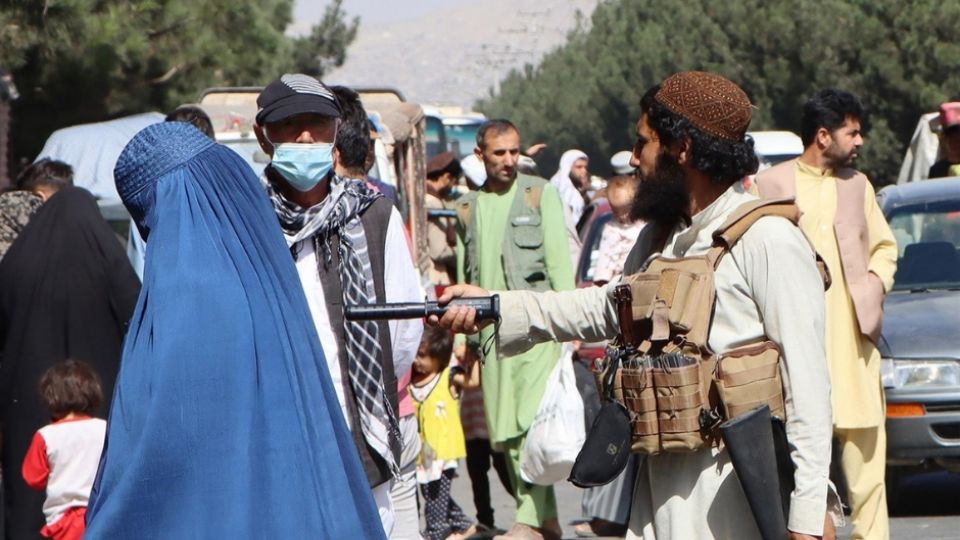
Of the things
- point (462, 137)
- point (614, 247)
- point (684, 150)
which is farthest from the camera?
point (462, 137)

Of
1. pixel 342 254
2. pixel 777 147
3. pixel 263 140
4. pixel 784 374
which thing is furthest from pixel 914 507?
pixel 777 147

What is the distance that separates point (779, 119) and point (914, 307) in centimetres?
3941

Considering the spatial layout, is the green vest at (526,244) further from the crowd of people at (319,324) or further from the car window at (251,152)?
the car window at (251,152)

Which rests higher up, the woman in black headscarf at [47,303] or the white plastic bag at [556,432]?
the woman in black headscarf at [47,303]

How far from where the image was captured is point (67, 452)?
691cm

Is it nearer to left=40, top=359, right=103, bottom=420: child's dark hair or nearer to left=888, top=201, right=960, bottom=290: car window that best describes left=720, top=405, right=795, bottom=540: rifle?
left=40, top=359, right=103, bottom=420: child's dark hair

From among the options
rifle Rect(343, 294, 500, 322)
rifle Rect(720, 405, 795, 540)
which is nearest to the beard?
rifle Rect(343, 294, 500, 322)

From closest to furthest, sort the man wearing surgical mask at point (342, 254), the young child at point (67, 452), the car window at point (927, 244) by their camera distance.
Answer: the man wearing surgical mask at point (342, 254)
the young child at point (67, 452)
the car window at point (927, 244)

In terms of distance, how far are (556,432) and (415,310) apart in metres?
4.55

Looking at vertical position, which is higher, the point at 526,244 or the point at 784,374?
the point at 784,374

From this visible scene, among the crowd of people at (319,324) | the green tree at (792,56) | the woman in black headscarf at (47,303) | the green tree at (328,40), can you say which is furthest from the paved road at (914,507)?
the green tree at (328,40)

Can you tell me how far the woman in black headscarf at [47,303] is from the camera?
763cm

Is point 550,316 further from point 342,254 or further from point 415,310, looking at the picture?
point 342,254

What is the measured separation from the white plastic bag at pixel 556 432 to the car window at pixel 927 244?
2.28 meters
